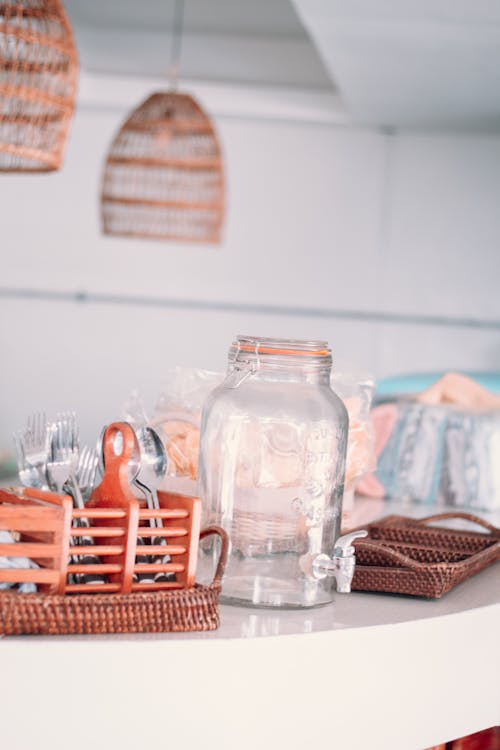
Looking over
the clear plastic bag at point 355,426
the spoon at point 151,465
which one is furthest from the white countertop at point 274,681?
the clear plastic bag at point 355,426

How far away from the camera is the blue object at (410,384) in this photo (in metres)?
2.31

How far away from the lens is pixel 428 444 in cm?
207

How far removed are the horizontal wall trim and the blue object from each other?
1.67 metres

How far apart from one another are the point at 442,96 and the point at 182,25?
1217 mm

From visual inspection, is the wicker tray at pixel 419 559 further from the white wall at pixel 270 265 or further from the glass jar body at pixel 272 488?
the white wall at pixel 270 265

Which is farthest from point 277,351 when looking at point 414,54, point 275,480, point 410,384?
point 414,54

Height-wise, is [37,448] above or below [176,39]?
below

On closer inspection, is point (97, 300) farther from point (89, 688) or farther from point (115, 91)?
point (89, 688)

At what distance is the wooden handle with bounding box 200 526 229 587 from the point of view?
103 centimetres

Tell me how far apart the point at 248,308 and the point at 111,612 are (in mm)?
3710

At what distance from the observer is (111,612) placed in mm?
935

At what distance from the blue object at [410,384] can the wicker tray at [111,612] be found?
4.28ft

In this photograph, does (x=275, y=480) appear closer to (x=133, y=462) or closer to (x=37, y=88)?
(x=133, y=462)

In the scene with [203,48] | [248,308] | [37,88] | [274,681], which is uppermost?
[203,48]
